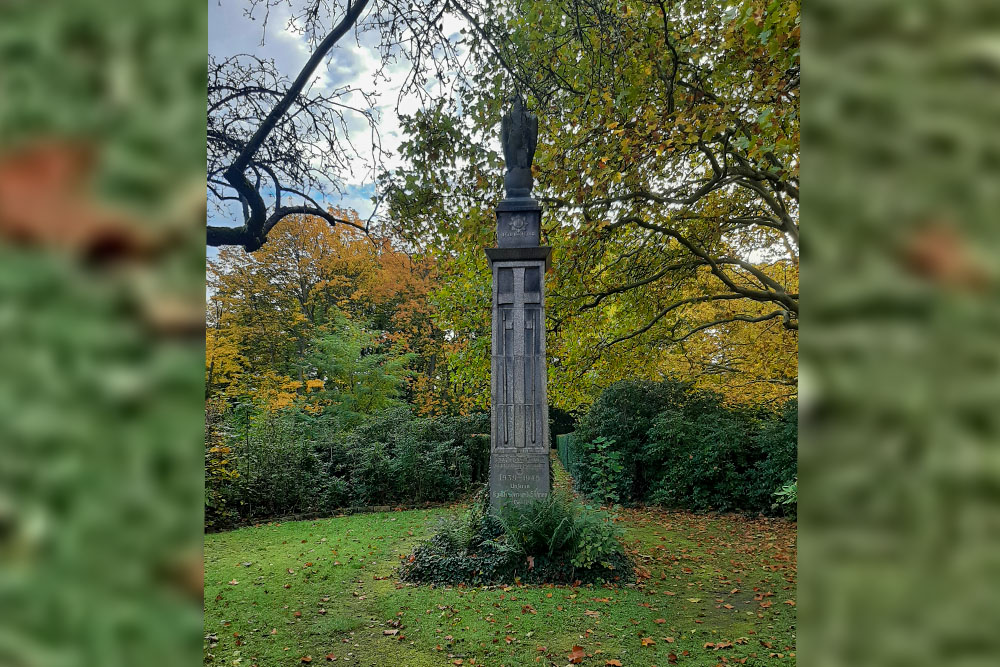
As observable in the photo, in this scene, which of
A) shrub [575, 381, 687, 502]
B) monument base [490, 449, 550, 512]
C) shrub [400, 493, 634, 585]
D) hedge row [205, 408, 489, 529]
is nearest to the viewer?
shrub [400, 493, 634, 585]

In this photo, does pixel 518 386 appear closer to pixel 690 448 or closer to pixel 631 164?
pixel 631 164

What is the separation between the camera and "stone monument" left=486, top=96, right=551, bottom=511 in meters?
7.01

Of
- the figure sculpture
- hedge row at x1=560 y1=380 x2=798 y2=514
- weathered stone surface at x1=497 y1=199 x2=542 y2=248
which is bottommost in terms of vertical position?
A: hedge row at x1=560 y1=380 x2=798 y2=514

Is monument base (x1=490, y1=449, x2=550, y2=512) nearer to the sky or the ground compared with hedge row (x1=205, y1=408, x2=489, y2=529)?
nearer to the sky

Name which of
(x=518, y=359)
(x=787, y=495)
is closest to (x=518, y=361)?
(x=518, y=359)

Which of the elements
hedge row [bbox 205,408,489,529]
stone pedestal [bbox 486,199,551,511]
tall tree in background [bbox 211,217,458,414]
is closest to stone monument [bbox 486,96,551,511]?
stone pedestal [bbox 486,199,551,511]
